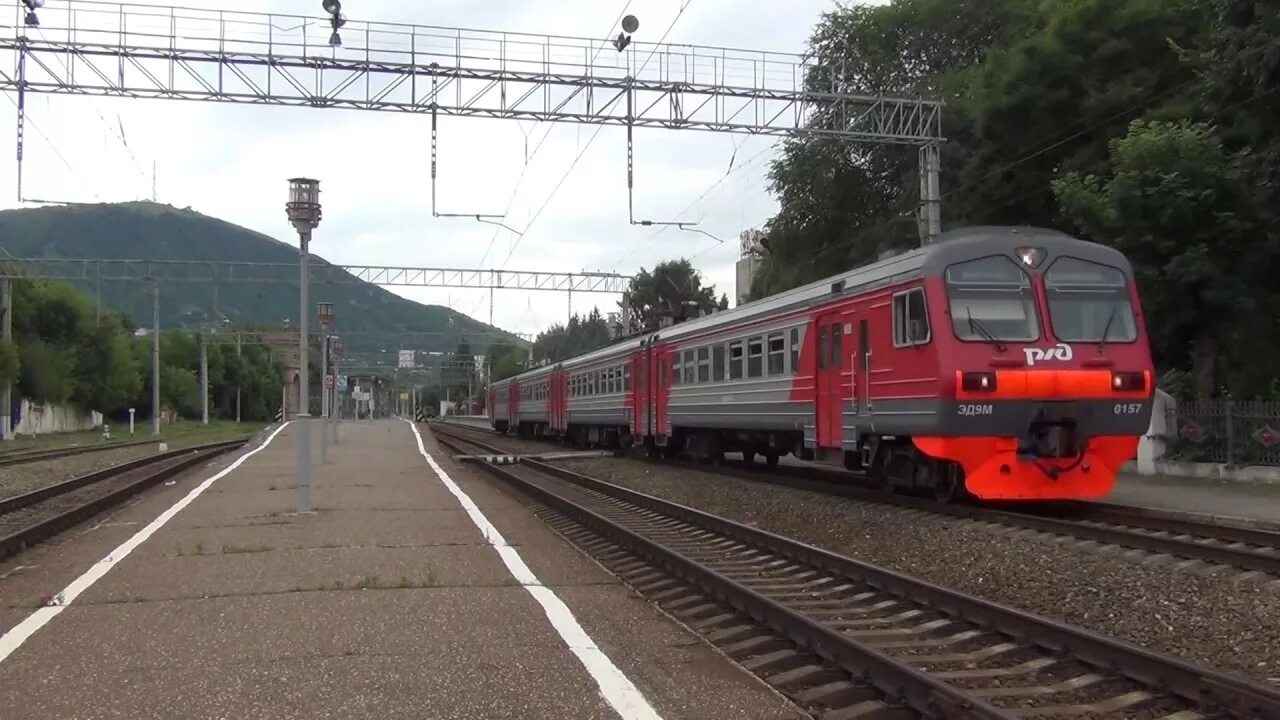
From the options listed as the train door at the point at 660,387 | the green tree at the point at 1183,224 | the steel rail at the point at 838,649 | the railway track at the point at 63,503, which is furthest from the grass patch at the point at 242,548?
the green tree at the point at 1183,224

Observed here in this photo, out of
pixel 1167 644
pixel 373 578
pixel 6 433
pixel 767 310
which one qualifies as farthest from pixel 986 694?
pixel 6 433

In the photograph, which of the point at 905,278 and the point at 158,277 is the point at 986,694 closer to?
the point at 905,278

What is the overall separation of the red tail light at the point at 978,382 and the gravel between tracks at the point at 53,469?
1569 cm

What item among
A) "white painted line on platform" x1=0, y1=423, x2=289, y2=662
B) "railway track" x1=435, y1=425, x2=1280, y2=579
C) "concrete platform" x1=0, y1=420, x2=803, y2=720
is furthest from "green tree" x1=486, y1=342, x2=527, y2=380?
"concrete platform" x1=0, y1=420, x2=803, y2=720

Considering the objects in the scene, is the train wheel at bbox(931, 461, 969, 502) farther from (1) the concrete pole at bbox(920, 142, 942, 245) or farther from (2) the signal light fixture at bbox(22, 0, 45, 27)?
(2) the signal light fixture at bbox(22, 0, 45, 27)

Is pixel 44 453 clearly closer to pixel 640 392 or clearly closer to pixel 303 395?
pixel 640 392

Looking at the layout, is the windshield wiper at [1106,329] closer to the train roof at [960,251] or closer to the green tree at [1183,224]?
the train roof at [960,251]

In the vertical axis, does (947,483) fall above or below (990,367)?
below

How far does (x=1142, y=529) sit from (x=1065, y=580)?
3541mm

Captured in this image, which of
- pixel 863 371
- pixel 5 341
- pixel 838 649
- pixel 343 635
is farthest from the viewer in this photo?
pixel 5 341

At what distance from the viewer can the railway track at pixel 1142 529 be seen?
9492mm

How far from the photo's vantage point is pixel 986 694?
5586mm

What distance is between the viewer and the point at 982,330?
496 inches

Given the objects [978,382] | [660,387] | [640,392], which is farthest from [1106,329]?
[640,392]
